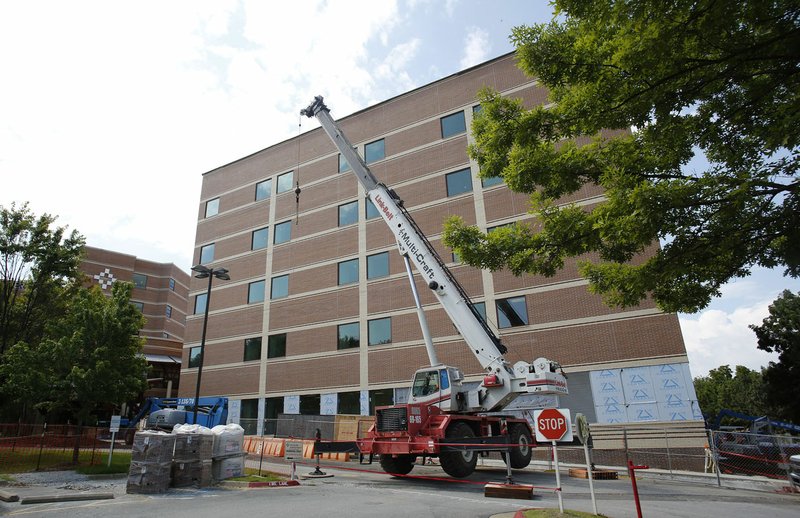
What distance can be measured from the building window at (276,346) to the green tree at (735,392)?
114ft

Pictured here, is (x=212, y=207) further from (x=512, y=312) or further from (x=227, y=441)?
(x=227, y=441)

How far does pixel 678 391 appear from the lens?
18.8 metres

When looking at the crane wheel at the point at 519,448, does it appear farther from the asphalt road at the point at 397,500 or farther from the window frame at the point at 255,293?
the window frame at the point at 255,293

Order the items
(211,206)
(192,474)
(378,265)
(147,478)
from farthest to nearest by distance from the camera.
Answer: (211,206) → (378,265) → (192,474) → (147,478)

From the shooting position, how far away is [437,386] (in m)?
13.9

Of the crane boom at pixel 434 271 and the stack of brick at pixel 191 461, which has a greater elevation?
the crane boom at pixel 434 271

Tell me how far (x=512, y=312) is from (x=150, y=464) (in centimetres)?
1639

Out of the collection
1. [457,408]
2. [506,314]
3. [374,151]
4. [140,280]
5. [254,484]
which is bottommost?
[254,484]

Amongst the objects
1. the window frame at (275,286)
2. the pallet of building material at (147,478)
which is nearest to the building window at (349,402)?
the window frame at (275,286)

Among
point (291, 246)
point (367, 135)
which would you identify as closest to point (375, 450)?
point (291, 246)

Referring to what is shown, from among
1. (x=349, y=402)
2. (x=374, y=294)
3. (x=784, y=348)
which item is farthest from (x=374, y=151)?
(x=784, y=348)

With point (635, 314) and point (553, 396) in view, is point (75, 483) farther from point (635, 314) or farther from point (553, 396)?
point (635, 314)

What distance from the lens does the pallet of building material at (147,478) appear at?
10883 millimetres

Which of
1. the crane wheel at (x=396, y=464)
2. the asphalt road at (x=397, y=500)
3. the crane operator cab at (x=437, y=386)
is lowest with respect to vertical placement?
the asphalt road at (x=397, y=500)
